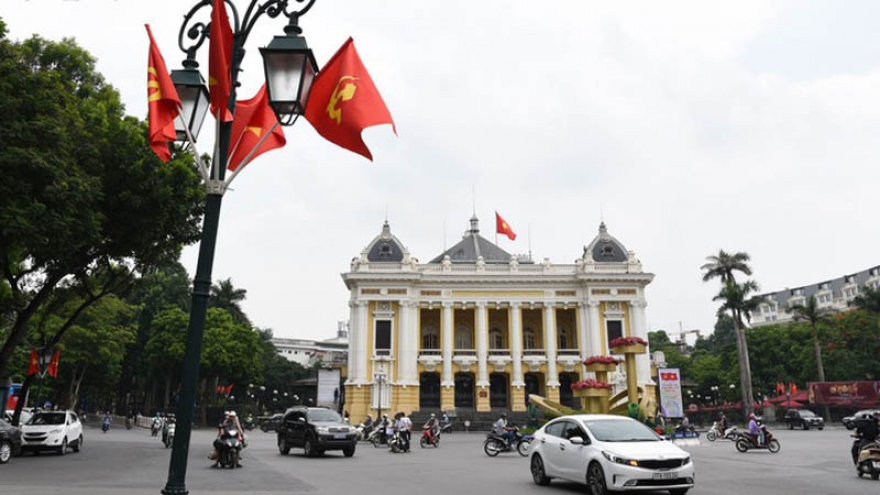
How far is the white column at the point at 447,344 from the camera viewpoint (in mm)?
47250

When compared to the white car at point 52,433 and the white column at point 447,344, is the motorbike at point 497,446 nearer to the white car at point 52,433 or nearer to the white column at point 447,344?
the white car at point 52,433

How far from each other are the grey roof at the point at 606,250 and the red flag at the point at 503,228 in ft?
19.2

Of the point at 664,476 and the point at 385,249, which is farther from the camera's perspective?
the point at 385,249

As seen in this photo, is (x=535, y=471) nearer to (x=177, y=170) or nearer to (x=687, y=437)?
(x=177, y=170)

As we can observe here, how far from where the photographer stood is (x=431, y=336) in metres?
52.8

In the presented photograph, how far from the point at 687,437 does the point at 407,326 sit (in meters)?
24.7

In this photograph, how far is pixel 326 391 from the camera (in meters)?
41.4

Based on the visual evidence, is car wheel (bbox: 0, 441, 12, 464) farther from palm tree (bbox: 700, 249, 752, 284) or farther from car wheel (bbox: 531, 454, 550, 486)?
palm tree (bbox: 700, 249, 752, 284)

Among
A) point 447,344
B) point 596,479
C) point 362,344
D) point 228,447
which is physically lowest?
point 596,479

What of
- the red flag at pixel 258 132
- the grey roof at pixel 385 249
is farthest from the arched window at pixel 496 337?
the red flag at pixel 258 132

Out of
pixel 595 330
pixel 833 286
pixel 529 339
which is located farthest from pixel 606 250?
pixel 833 286

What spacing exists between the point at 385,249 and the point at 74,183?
37170mm

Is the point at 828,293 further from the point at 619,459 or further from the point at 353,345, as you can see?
the point at 619,459

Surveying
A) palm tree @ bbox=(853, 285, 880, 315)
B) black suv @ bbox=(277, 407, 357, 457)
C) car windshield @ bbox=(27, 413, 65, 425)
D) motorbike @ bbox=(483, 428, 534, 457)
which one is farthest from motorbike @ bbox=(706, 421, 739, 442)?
palm tree @ bbox=(853, 285, 880, 315)
